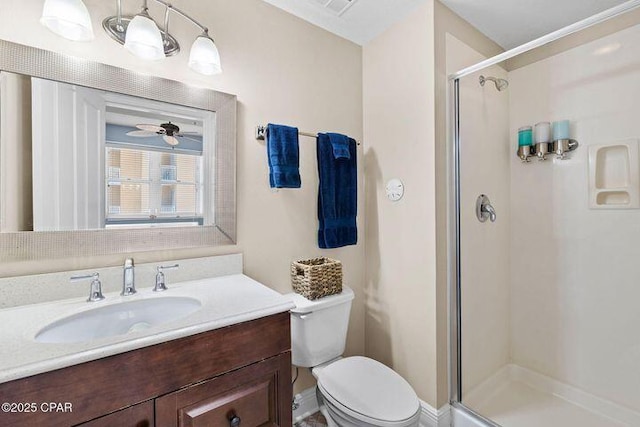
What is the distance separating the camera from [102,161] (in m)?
1.12

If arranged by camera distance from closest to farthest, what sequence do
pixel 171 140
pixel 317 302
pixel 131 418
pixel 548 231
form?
pixel 131 418
pixel 171 140
pixel 317 302
pixel 548 231

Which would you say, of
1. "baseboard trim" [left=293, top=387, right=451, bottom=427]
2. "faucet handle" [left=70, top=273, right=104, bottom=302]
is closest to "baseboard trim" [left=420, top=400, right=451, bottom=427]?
"baseboard trim" [left=293, top=387, right=451, bottom=427]

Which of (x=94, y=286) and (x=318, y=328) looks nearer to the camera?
(x=94, y=286)

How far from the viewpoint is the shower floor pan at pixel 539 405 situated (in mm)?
1607

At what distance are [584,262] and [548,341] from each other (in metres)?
0.57

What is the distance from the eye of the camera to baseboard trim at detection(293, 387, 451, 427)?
151 cm

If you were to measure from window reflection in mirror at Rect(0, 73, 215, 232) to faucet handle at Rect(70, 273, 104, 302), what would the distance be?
18cm

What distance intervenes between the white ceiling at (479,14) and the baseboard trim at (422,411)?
2102mm

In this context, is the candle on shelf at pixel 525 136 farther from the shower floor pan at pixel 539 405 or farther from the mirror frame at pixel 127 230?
the mirror frame at pixel 127 230

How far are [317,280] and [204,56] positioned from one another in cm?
112

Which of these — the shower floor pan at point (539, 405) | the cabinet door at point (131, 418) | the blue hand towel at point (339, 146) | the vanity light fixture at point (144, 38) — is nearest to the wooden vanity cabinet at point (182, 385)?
the cabinet door at point (131, 418)

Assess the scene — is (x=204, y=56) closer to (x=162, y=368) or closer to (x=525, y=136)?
(x=162, y=368)

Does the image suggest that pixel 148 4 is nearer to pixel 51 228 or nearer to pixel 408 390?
pixel 51 228

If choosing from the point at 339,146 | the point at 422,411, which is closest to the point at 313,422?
the point at 422,411
